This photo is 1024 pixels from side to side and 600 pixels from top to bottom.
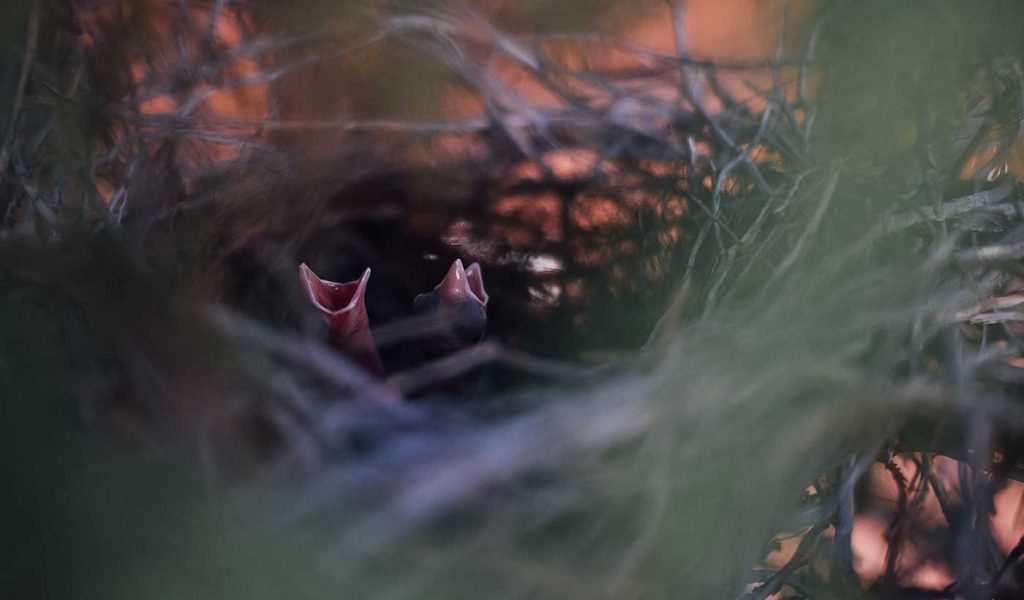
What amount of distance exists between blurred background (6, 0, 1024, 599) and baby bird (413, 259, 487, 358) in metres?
0.01

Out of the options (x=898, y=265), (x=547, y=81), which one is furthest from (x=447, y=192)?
(x=898, y=265)

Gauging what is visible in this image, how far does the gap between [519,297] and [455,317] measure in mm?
98

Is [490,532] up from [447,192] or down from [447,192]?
down

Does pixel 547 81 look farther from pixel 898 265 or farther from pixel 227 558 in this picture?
pixel 227 558

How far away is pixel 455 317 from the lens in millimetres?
417

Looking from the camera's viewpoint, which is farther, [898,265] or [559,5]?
[559,5]

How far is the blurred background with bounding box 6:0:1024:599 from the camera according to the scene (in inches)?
8.0

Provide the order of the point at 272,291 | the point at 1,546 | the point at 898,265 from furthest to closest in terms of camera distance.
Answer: the point at 272,291, the point at 898,265, the point at 1,546

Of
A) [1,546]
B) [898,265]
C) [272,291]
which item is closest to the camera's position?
[1,546]

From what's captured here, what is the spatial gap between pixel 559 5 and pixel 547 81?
5 centimetres

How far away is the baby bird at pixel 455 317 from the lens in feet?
1.37

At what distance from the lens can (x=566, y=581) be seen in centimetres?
21

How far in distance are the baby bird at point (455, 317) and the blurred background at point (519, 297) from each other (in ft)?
0.04

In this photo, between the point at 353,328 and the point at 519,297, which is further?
the point at 519,297
